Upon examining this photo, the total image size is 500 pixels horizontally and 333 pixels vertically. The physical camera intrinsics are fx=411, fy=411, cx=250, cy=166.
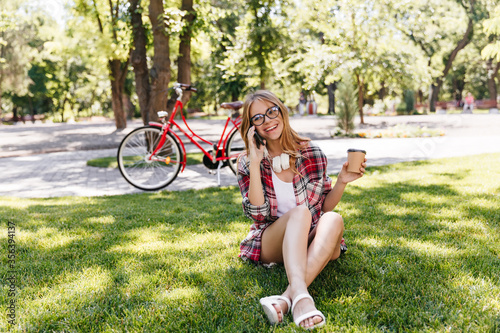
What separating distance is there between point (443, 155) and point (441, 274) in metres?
6.75

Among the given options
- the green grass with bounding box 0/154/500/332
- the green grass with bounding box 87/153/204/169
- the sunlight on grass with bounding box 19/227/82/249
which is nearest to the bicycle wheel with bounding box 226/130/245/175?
the green grass with bounding box 0/154/500/332

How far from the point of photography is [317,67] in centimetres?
1530

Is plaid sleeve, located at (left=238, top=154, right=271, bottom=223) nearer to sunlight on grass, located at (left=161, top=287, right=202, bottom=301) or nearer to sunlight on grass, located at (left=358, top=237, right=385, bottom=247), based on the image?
sunlight on grass, located at (left=161, top=287, right=202, bottom=301)

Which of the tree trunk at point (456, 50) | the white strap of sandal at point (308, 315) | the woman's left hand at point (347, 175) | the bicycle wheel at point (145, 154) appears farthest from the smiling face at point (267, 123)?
the tree trunk at point (456, 50)

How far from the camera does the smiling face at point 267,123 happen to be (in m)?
2.77

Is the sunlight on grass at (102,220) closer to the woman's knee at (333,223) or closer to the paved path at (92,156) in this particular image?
the paved path at (92,156)

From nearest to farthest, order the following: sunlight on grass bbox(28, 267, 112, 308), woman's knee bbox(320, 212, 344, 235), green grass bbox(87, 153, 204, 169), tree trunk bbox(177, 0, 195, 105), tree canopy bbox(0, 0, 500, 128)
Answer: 1. sunlight on grass bbox(28, 267, 112, 308)
2. woman's knee bbox(320, 212, 344, 235)
3. tree canopy bbox(0, 0, 500, 128)
4. tree trunk bbox(177, 0, 195, 105)
5. green grass bbox(87, 153, 204, 169)

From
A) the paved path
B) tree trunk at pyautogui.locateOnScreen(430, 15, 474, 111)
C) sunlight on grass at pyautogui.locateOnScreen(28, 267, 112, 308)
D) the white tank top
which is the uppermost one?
tree trunk at pyautogui.locateOnScreen(430, 15, 474, 111)

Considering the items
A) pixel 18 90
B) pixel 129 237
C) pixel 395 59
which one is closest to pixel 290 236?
pixel 129 237

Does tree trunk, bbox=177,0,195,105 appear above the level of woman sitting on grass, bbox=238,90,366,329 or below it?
above

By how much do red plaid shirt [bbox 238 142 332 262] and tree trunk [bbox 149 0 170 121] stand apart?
6.12 meters

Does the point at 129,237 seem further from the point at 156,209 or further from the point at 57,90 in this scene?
the point at 57,90

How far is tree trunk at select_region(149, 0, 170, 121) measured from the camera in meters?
8.48

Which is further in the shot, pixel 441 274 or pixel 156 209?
pixel 156 209
